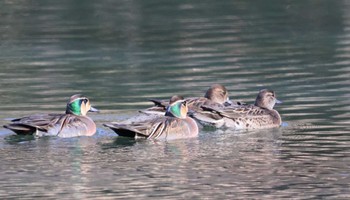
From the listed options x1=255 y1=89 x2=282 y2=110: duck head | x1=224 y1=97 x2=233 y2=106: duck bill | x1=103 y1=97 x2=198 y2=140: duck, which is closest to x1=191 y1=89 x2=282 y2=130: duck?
x1=255 y1=89 x2=282 y2=110: duck head

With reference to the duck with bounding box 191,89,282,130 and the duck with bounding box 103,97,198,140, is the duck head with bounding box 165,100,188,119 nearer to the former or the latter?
the duck with bounding box 103,97,198,140

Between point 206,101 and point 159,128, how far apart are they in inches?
67.9

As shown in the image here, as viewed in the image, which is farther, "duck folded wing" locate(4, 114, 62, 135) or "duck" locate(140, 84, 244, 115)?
"duck" locate(140, 84, 244, 115)

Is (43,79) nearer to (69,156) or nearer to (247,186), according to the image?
(69,156)

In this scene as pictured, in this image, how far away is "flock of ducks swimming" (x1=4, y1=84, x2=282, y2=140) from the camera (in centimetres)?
1525

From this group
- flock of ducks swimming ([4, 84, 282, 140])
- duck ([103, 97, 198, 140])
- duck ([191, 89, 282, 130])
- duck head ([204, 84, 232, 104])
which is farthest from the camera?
duck head ([204, 84, 232, 104])

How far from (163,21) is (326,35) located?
176 inches

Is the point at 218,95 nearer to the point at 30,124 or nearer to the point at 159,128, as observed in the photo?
the point at 159,128

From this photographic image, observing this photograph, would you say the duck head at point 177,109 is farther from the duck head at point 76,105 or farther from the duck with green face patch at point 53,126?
the duck head at point 76,105

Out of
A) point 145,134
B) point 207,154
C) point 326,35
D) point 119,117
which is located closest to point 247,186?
point 207,154

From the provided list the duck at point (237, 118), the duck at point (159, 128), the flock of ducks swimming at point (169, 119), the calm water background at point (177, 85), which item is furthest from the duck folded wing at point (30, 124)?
the duck at point (237, 118)

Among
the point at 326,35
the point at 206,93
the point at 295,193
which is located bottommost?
the point at 295,193

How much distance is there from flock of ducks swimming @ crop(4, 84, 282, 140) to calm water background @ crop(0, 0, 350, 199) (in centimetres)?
18

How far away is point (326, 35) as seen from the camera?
1021 inches
